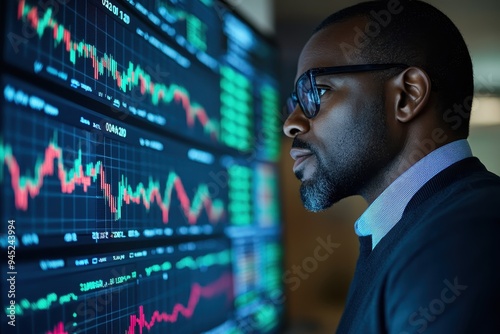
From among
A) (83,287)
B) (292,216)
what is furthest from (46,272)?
(292,216)

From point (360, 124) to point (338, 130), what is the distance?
0.05m

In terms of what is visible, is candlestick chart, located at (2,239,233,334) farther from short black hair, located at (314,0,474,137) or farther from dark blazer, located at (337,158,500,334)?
short black hair, located at (314,0,474,137)

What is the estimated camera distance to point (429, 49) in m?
0.97

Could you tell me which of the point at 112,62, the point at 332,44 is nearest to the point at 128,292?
the point at 112,62

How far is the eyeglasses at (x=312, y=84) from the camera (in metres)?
1.00

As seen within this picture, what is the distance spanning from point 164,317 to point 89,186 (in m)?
0.36

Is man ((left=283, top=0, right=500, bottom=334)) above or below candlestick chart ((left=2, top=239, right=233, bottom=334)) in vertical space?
above

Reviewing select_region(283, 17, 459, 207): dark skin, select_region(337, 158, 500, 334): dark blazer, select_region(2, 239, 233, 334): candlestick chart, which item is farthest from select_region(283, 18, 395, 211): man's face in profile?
select_region(2, 239, 233, 334): candlestick chart

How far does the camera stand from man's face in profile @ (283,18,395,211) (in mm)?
999

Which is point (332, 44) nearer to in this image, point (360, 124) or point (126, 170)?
point (360, 124)

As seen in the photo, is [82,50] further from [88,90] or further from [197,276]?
[197,276]

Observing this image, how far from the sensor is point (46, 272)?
0.73m

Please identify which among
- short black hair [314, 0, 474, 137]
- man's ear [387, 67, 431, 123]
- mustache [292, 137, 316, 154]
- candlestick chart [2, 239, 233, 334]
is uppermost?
short black hair [314, 0, 474, 137]

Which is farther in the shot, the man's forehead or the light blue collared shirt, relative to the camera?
the man's forehead
